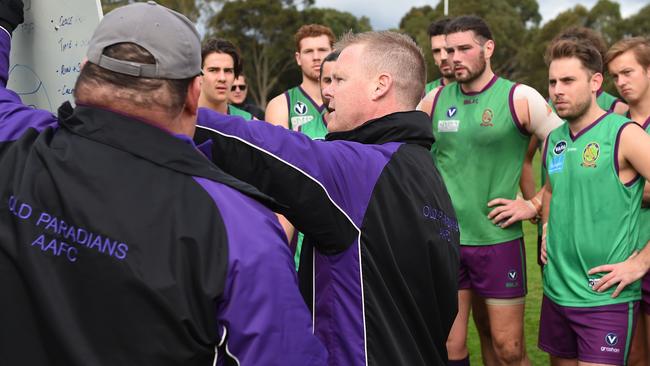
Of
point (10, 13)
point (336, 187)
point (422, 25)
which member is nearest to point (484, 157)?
point (336, 187)

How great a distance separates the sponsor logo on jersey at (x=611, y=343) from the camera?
152 inches

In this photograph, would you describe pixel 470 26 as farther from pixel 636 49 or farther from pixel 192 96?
pixel 192 96

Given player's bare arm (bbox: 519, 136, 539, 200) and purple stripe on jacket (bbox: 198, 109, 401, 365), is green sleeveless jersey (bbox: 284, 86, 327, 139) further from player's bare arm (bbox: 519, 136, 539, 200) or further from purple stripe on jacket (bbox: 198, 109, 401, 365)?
purple stripe on jacket (bbox: 198, 109, 401, 365)

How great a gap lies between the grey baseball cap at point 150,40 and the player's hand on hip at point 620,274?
120 inches

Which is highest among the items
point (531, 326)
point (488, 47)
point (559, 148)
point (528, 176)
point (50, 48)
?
point (50, 48)

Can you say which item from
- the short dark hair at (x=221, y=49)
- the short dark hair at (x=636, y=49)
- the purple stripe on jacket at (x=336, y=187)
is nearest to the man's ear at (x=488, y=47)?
the short dark hair at (x=636, y=49)

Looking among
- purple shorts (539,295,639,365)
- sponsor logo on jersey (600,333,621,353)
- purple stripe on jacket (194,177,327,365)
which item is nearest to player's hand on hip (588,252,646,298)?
purple shorts (539,295,639,365)

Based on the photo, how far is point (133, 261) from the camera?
4.85 ft

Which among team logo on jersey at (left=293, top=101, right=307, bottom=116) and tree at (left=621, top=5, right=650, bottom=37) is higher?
team logo on jersey at (left=293, top=101, right=307, bottom=116)

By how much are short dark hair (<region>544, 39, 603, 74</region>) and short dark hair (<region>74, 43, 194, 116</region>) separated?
323 cm

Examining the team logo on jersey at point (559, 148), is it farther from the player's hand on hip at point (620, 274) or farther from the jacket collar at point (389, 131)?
the jacket collar at point (389, 131)

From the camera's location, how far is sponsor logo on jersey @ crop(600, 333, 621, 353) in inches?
152

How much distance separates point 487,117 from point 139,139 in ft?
12.1

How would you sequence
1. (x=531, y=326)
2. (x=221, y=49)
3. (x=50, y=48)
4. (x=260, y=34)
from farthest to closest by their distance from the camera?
1. (x=260, y=34)
2. (x=531, y=326)
3. (x=221, y=49)
4. (x=50, y=48)
